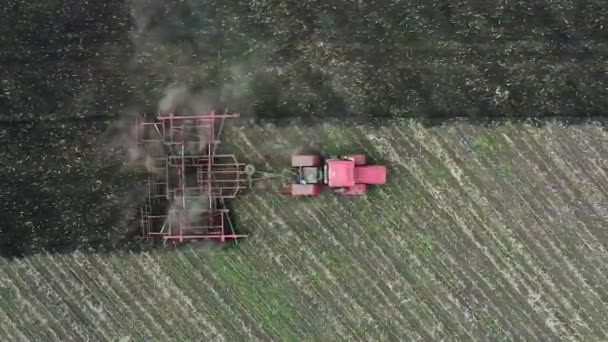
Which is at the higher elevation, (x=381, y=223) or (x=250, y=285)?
(x=381, y=223)

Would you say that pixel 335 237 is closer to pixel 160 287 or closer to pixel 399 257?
pixel 399 257

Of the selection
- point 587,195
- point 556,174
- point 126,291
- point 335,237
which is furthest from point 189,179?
point 587,195

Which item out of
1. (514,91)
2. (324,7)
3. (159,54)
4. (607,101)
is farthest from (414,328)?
(159,54)

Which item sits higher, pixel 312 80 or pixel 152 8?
pixel 152 8

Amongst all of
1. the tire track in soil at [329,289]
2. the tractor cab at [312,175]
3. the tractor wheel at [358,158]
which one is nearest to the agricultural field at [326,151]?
the tire track in soil at [329,289]

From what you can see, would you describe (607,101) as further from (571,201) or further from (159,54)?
(159,54)

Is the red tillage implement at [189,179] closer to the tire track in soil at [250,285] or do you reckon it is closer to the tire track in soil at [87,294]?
the tire track in soil at [250,285]

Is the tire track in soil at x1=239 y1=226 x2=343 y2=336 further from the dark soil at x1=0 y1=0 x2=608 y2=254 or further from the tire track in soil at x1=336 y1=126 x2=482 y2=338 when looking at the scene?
the dark soil at x1=0 y1=0 x2=608 y2=254

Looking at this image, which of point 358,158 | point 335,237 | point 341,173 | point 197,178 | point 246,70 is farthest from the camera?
point 246,70
